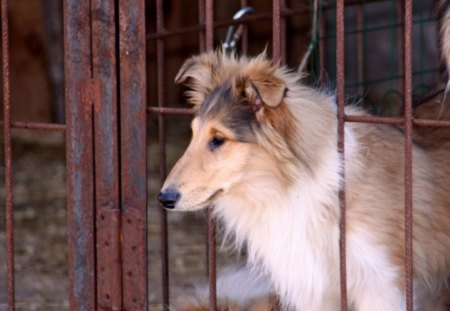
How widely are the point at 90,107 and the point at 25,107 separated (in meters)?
4.95

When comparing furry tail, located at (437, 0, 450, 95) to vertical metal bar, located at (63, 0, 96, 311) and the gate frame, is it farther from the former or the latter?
vertical metal bar, located at (63, 0, 96, 311)

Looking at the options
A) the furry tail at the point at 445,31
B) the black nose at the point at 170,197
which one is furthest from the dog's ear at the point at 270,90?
the furry tail at the point at 445,31

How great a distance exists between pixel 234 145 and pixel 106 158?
55 cm

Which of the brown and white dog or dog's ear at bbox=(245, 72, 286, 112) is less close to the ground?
dog's ear at bbox=(245, 72, 286, 112)

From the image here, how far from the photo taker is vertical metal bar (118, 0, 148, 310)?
12.8 ft

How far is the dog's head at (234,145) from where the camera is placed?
368cm

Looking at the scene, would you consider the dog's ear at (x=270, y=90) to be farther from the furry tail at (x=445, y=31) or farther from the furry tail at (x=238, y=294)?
the furry tail at (x=238, y=294)

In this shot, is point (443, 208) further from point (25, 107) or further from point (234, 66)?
point (25, 107)

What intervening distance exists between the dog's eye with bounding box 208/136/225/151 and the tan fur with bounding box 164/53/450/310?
19 millimetres

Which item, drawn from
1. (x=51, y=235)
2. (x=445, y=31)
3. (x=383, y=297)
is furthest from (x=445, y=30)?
(x=51, y=235)

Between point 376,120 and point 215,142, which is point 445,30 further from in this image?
point 215,142

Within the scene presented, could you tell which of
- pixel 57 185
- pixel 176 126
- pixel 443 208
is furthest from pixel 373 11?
pixel 443 208

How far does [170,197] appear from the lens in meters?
3.66

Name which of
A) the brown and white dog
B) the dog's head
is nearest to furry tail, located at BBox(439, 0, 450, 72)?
the brown and white dog
